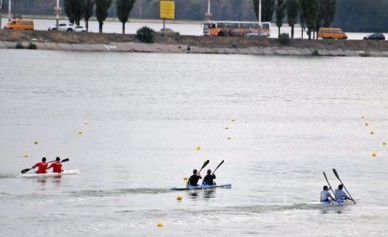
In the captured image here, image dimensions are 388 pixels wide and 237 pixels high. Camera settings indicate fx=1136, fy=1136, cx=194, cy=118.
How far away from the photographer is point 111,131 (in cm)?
7688

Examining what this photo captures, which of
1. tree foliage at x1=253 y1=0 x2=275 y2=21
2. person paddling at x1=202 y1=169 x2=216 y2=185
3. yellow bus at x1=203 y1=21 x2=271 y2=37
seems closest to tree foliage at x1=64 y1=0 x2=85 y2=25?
yellow bus at x1=203 y1=21 x2=271 y2=37

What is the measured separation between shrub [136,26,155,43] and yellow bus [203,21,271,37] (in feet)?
45.7

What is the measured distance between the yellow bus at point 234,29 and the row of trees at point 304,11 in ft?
6.54

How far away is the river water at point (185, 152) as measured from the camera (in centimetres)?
4844

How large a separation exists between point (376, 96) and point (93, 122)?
153 ft

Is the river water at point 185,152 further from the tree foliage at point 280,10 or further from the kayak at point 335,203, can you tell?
the tree foliage at point 280,10

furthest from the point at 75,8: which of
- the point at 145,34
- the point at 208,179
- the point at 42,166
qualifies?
the point at 208,179

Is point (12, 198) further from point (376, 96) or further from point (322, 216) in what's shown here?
point (376, 96)

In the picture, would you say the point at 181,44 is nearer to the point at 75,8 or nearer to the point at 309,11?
the point at 75,8

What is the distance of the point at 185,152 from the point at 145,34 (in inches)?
3782

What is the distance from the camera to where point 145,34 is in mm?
162625

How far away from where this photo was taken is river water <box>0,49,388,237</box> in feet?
159

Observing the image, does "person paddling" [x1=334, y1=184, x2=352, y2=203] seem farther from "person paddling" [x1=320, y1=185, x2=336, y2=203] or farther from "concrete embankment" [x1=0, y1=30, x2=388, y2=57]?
"concrete embankment" [x1=0, y1=30, x2=388, y2=57]

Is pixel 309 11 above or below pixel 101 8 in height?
below
